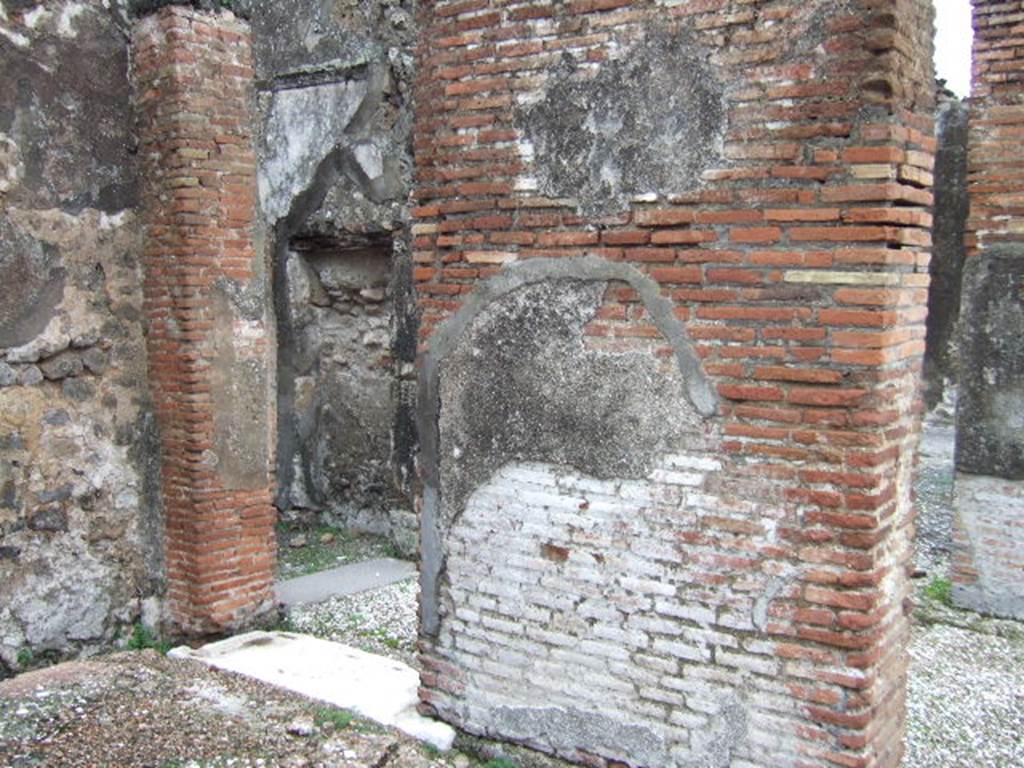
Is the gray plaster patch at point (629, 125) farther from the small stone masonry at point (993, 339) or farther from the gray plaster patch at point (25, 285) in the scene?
the small stone masonry at point (993, 339)

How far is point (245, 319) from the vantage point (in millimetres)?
5422

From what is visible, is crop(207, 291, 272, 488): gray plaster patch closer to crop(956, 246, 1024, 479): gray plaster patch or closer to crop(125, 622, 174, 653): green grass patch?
crop(125, 622, 174, 653): green grass patch

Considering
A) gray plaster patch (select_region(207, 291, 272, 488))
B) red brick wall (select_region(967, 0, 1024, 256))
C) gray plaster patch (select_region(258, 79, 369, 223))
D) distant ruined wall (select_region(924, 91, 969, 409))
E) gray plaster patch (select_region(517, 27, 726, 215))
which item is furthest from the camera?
distant ruined wall (select_region(924, 91, 969, 409))

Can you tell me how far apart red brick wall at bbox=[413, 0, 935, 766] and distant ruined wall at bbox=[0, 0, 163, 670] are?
119 inches

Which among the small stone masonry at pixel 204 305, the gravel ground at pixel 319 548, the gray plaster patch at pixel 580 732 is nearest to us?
the gray plaster patch at pixel 580 732

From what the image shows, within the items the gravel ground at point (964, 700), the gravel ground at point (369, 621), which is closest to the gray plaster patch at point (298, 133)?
the gravel ground at point (369, 621)

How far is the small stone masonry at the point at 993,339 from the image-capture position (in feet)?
18.8

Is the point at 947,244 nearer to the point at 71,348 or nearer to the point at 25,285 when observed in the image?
the point at 71,348

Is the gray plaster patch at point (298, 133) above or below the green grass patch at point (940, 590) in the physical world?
above

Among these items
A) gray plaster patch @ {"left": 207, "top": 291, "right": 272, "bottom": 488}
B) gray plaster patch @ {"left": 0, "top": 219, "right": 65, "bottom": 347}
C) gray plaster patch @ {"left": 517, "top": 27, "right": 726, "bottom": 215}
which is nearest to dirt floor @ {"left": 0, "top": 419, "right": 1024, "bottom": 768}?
gray plaster patch @ {"left": 207, "top": 291, "right": 272, "bottom": 488}

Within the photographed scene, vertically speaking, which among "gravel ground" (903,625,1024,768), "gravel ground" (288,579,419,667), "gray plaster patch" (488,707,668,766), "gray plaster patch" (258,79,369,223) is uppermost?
"gray plaster patch" (258,79,369,223)

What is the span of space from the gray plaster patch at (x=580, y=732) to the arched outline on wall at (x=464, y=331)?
0.52 metres

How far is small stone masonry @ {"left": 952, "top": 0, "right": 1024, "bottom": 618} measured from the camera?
225 inches

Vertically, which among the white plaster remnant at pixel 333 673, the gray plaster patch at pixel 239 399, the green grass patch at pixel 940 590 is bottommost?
the green grass patch at pixel 940 590
